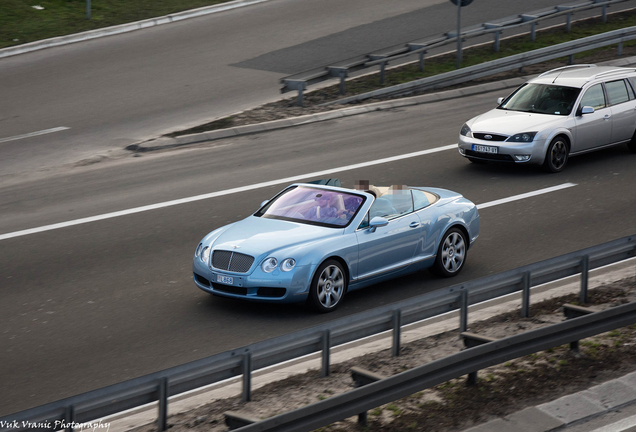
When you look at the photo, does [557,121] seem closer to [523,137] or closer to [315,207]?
[523,137]

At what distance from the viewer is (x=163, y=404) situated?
6191 mm

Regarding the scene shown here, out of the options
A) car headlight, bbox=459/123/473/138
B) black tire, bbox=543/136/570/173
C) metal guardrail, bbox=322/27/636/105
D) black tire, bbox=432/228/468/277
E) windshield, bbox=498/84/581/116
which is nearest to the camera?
black tire, bbox=432/228/468/277

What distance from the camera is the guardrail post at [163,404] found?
609 centimetres

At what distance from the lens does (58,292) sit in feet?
33.3

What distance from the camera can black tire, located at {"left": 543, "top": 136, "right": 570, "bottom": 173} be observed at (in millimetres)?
15570

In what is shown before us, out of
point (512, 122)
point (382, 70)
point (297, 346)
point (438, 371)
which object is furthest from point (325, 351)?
point (382, 70)

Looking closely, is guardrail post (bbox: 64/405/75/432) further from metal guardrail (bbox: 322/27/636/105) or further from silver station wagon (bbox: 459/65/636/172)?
metal guardrail (bbox: 322/27/636/105)

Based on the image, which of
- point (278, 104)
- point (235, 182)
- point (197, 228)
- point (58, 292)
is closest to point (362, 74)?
point (278, 104)

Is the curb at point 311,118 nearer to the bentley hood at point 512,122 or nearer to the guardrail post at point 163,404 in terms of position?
the bentley hood at point 512,122

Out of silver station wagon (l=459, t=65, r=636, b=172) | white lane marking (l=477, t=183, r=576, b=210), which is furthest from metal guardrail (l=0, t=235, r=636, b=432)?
silver station wagon (l=459, t=65, r=636, b=172)

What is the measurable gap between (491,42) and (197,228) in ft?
55.0

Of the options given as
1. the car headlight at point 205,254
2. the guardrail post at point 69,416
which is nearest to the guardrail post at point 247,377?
the guardrail post at point 69,416

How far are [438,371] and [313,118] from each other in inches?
559

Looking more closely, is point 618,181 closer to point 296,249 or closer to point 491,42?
point 296,249
